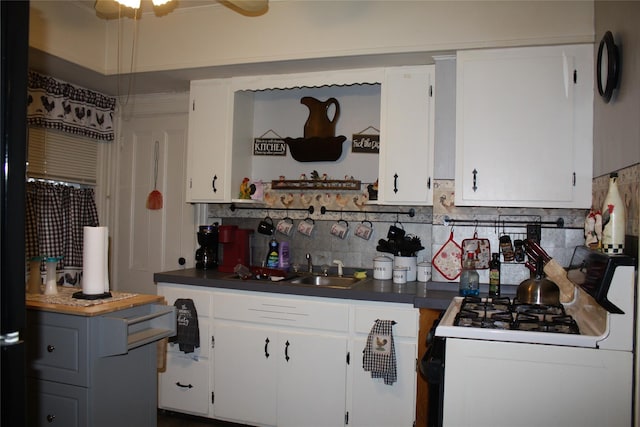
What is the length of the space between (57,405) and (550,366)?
1.97 m

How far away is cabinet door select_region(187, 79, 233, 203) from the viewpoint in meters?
3.37

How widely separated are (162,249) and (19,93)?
9.51ft

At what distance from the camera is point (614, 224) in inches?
70.5

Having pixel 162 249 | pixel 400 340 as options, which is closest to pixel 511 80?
pixel 400 340

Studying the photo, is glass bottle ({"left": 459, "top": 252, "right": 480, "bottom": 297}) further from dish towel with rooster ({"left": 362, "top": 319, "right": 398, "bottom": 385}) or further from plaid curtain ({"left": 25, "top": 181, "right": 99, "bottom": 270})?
plaid curtain ({"left": 25, "top": 181, "right": 99, "bottom": 270})

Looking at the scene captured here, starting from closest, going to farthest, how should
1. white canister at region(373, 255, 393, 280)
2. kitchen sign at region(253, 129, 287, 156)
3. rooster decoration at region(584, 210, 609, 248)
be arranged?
rooster decoration at region(584, 210, 609, 248) < white canister at region(373, 255, 393, 280) < kitchen sign at region(253, 129, 287, 156)

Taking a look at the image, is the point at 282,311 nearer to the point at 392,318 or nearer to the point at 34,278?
the point at 392,318

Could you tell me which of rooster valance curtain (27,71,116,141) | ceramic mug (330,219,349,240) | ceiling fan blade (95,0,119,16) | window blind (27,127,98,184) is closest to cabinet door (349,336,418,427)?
ceramic mug (330,219,349,240)

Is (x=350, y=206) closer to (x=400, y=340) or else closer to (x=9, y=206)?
(x=400, y=340)

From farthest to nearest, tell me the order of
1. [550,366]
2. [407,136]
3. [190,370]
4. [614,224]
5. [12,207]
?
[190,370]
[407,136]
[614,224]
[550,366]
[12,207]

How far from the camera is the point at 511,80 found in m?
2.68

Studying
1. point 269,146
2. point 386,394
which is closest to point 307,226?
point 269,146

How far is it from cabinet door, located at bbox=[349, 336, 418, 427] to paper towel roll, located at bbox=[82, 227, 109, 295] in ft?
4.39

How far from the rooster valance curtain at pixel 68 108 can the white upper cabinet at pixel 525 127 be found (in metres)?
2.69
